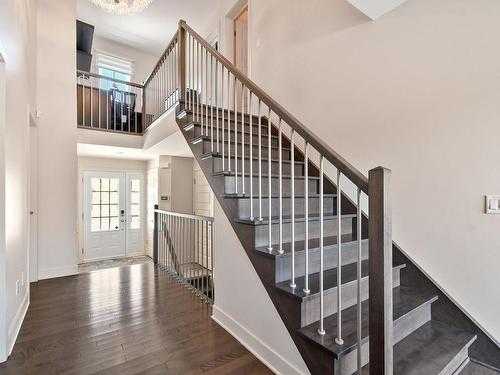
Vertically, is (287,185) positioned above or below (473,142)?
below

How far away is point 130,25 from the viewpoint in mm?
5531

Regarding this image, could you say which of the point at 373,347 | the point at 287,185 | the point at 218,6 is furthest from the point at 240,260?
the point at 218,6

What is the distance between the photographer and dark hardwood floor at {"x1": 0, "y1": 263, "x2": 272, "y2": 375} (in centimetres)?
193

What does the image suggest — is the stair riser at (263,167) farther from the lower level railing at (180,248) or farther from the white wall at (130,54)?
the white wall at (130,54)

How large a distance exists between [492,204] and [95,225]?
23.1ft

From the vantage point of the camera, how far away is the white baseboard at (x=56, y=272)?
3.78 metres

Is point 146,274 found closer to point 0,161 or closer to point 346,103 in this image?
point 0,161

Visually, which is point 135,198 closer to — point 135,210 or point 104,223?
point 135,210

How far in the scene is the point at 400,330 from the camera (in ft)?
5.24

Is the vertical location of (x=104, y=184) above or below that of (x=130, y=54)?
below

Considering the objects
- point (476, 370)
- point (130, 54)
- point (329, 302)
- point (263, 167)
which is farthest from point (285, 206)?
point (130, 54)

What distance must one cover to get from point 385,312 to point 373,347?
17 centimetres

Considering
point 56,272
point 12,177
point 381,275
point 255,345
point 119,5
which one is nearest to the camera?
point 381,275

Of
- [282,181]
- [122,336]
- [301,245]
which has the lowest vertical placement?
[122,336]
